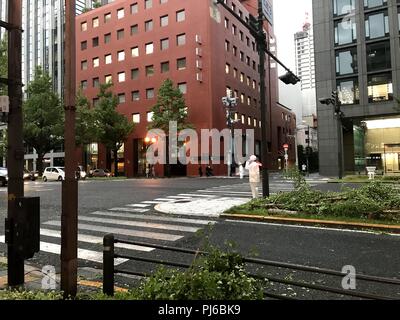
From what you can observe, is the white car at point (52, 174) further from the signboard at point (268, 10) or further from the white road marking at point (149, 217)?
the signboard at point (268, 10)

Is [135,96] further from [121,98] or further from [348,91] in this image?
[348,91]

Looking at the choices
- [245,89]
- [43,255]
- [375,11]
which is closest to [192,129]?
[245,89]

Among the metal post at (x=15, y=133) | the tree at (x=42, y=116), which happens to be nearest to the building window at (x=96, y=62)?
the tree at (x=42, y=116)

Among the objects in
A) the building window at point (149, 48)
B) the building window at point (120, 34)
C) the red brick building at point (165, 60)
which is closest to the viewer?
the red brick building at point (165, 60)

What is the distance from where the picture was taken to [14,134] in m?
4.88

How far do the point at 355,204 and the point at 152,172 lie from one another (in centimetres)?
4090

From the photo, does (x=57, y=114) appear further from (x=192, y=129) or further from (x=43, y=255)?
(x=43, y=255)

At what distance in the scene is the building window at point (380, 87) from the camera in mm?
37125

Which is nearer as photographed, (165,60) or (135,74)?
(165,60)

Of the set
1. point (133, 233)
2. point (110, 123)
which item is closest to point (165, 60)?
point (110, 123)

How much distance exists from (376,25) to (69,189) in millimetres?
41332

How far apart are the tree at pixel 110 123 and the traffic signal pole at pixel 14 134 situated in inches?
1703

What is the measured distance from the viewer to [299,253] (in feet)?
23.4
